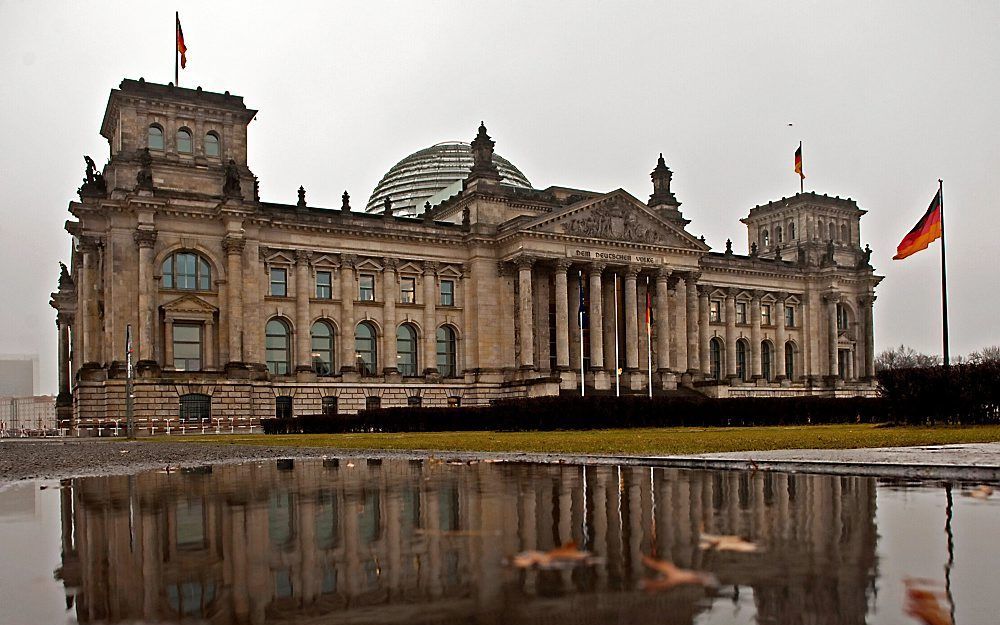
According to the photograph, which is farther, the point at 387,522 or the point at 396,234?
the point at 396,234

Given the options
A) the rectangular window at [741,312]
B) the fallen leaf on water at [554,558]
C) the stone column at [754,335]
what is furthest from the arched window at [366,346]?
the fallen leaf on water at [554,558]

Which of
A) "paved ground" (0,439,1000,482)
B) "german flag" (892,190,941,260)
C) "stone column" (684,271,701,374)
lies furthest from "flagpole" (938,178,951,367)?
"stone column" (684,271,701,374)

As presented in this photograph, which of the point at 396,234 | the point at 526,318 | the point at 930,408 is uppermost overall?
the point at 396,234

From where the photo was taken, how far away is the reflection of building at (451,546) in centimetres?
555

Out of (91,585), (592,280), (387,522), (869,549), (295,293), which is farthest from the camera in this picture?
(592,280)

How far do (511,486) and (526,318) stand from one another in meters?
56.6

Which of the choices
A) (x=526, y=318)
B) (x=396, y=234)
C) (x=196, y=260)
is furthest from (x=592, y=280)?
(x=196, y=260)

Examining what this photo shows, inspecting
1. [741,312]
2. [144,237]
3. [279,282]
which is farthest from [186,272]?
[741,312]

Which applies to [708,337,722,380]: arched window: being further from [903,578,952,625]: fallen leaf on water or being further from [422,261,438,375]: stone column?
[903,578,952,625]: fallen leaf on water

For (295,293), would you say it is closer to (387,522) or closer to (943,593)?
(387,522)

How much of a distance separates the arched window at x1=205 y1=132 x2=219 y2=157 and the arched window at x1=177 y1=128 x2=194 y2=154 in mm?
1085

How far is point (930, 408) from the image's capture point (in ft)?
109

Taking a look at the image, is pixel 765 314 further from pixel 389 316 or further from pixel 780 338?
pixel 389 316

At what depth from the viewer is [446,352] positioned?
71.7 m
